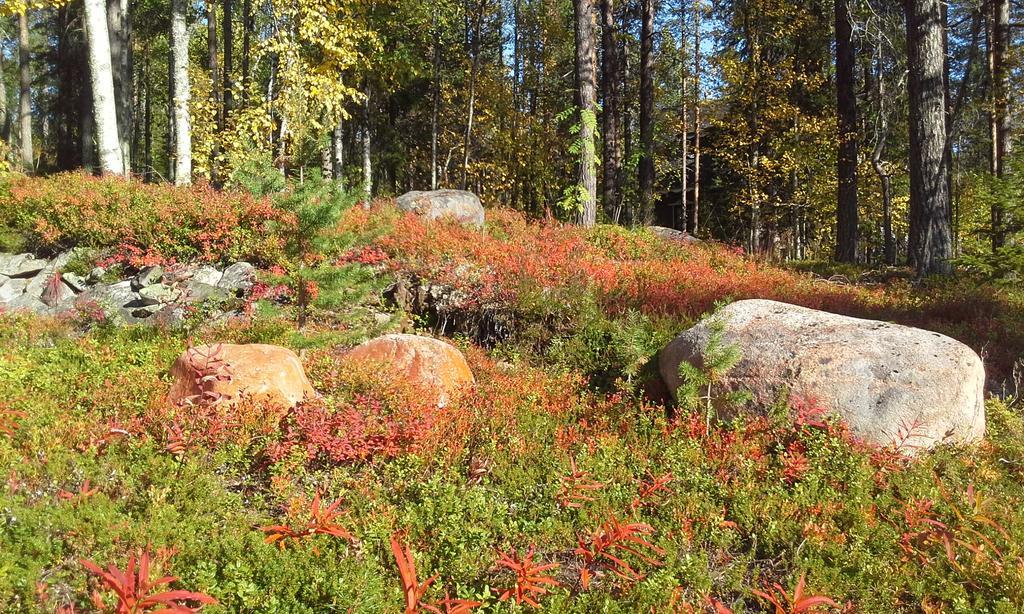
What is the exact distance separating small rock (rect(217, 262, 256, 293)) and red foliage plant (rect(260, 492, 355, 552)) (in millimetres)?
6096

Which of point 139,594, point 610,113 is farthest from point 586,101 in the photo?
point 139,594

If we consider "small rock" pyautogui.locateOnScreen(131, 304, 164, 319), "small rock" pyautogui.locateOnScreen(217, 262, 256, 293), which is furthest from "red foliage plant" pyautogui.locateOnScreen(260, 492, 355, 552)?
"small rock" pyautogui.locateOnScreen(131, 304, 164, 319)

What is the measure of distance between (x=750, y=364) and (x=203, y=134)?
14765mm

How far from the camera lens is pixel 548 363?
731cm

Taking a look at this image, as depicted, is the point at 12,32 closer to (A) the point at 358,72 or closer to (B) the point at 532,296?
(A) the point at 358,72

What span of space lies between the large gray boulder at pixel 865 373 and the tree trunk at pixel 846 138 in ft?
33.9

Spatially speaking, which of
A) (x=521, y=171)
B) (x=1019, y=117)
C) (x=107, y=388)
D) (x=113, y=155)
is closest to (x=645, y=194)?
(x=521, y=171)

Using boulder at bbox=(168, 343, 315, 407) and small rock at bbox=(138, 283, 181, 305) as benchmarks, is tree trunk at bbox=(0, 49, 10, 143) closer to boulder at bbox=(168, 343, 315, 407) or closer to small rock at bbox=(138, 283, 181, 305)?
small rock at bbox=(138, 283, 181, 305)

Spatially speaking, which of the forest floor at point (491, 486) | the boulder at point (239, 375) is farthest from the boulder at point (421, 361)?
the boulder at point (239, 375)

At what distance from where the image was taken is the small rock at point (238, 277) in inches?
364

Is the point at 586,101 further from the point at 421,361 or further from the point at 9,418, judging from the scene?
the point at 9,418

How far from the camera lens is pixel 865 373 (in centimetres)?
536

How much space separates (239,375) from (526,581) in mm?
A: 3323

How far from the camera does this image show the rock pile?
8711 mm
